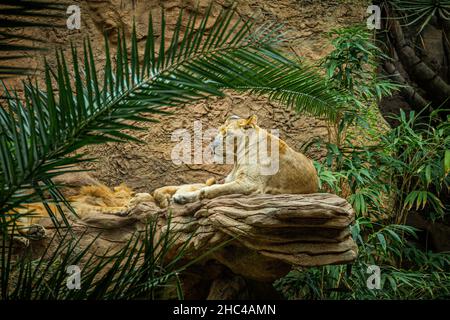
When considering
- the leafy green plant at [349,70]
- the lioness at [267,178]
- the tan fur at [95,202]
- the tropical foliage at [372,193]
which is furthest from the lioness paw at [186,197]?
the leafy green plant at [349,70]

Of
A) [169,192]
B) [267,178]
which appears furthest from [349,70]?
[169,192]

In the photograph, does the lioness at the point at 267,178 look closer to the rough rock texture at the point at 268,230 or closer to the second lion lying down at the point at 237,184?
the second lion lying down at the point at 237,184

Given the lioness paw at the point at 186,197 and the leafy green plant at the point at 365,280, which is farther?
the leafy green plant at the point at 365,280

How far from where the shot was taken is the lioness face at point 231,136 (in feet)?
13.8

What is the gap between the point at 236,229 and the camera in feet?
11.4

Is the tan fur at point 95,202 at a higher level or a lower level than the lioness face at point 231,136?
lower

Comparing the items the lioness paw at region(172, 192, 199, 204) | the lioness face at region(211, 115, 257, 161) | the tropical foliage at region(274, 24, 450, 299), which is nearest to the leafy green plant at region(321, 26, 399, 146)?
the tropical foliage at region(274, 24, 450, 299)

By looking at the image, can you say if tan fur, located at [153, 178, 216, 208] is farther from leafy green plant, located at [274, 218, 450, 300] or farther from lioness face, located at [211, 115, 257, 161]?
leafy green plant, located at [274, 218, 450, 300]

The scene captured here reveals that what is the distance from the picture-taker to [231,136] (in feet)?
13.8

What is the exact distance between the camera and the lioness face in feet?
13.8

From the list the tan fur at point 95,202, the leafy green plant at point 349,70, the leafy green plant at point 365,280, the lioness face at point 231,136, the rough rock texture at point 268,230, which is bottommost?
the leafy green plant at point 365,280

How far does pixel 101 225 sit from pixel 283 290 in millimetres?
2005

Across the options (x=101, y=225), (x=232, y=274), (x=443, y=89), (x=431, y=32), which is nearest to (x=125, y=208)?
(x=101, y=225)

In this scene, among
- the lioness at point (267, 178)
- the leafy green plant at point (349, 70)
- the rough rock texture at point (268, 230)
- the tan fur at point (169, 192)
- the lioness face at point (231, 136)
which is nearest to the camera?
the rough rock texture at point (268, 230)
